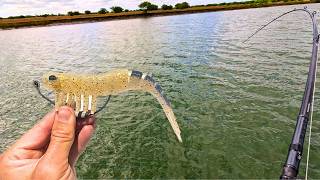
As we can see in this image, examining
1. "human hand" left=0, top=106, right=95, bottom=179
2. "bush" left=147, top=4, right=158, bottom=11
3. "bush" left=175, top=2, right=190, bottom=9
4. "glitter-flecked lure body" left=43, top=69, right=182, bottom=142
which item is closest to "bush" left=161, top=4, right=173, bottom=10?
→ "bush" left=175, top=2, right=190, bottom=9

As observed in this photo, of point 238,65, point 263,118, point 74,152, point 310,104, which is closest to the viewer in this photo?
point 74,152

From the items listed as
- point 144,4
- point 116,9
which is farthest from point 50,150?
point 144,4

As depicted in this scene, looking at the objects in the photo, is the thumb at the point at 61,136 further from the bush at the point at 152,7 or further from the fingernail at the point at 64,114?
the bush at the point at 152,7

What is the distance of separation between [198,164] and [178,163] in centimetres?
61

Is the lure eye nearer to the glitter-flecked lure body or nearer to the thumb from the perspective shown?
the glitter-flecked lure body

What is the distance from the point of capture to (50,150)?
3.01 meters

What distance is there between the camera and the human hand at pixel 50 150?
2949 mm

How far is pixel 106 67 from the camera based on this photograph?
85.3 ft

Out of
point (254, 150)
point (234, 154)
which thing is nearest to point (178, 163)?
point (234, 154)

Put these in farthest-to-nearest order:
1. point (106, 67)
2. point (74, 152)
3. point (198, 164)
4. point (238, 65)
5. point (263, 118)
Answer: point (106, 67) → point (238, 65) → point (263, 118) → point (198, 164) → point (74, 152)

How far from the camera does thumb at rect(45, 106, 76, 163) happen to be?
299cm

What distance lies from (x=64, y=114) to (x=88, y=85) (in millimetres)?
472

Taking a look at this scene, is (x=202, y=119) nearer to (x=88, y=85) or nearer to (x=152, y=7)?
(x=88, y=85)

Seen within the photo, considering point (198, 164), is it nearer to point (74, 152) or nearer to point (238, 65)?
point (74, 152)
